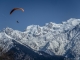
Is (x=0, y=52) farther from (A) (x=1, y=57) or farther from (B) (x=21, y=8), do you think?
(B) (x=21, y=8)

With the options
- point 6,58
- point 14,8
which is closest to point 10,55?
point 6,58

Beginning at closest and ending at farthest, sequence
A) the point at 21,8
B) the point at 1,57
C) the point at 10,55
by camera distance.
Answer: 1. the point at 21,8
2. the point at 1,57
3. the point at 10,55

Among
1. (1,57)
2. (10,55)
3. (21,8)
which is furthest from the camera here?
(10,55)

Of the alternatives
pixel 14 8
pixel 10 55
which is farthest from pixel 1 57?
pixel 14 8

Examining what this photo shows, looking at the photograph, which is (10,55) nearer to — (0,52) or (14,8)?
(0,52)

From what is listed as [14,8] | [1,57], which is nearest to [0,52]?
[1,57]

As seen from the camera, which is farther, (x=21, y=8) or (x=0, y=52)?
(x=0, y=52)

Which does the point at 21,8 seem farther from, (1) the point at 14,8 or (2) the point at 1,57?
(2) the point at 1,57

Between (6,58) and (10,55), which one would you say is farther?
(10,55)

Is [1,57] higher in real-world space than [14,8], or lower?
lower
